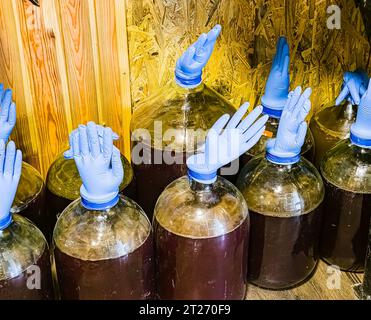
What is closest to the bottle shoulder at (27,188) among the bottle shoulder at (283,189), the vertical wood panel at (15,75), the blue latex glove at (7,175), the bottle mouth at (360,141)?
the vertical wood panel at (15,75)

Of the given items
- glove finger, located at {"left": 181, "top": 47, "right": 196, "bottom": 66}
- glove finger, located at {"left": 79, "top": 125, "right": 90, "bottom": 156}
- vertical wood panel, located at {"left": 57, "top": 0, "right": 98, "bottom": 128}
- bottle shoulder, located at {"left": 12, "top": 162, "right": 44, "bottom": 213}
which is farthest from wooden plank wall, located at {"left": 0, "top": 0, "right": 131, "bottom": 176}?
A: glove finger, located at {"left": 79, "top": 125, "right": 90, "bottom": 156}

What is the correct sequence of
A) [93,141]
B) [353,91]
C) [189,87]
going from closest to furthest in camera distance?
[93,141] → [189,87] → [353,91]

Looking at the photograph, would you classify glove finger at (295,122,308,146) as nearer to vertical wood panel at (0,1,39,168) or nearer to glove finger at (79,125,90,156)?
glove finger at (79,125,90,156)

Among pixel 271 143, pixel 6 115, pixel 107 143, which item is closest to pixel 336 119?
pixel 271 143

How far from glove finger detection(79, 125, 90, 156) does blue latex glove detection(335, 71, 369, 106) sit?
61 centimetres

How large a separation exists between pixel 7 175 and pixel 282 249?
1.81ft

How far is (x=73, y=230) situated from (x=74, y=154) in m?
0.13

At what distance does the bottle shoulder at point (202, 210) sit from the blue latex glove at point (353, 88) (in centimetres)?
38

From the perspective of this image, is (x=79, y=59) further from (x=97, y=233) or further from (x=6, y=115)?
(x=97, y=233)

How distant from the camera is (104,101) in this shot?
4.51 ft

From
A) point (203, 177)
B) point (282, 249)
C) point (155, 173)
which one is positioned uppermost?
point (203, 177)

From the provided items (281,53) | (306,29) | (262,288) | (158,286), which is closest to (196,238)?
(158,286)

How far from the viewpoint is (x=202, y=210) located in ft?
3.55
